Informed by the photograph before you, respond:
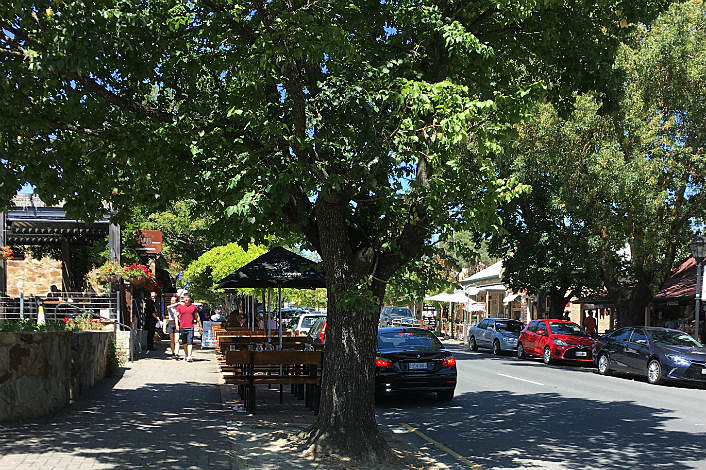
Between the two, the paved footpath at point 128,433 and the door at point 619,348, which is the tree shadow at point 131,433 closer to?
the paved footpath at point 128,433

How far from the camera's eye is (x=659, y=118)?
79.6 ft

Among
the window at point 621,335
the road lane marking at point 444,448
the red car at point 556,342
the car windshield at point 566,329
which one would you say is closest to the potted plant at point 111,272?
the road lane marking at point 444,448

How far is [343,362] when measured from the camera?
890 cm

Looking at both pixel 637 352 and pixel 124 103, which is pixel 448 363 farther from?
pixel 637 352

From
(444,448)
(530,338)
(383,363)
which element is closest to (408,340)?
(383,363)

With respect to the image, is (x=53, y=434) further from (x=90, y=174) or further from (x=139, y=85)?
(x=139, y=85)

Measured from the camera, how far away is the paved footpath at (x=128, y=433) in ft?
25.8

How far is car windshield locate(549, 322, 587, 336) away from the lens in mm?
26688

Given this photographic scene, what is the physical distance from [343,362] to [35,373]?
14.3 feet


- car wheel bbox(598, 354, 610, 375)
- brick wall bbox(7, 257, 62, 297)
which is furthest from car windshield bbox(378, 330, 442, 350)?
brick wall bbox(7, 257, 62, 297)

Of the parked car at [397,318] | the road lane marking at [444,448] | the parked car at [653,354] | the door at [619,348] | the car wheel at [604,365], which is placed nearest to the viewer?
the road lane marking at [444,448]

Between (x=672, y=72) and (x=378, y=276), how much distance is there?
1830cm

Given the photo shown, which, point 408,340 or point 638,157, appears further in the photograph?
point 638,157

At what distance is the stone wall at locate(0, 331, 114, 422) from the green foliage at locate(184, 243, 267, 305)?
14.8 m
